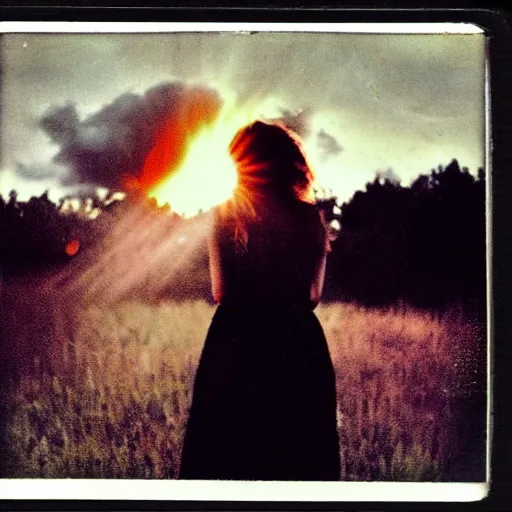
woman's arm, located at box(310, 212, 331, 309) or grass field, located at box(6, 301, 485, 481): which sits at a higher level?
woman's arm, located at box(310, 212, 331, 309)

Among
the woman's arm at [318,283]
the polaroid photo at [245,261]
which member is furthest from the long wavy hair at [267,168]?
the woman's arm at [318,283]

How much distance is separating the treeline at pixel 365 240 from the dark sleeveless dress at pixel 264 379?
70mm

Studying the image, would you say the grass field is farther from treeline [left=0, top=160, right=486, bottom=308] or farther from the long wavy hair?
the long wavy hair

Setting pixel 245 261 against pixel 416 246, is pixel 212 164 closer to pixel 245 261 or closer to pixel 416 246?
pixel 245 261

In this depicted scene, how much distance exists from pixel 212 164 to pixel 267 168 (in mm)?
102

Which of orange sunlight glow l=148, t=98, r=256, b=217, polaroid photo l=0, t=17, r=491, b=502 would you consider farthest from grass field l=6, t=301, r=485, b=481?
orange sunlight glow l=148, t=98, r=256, b=217

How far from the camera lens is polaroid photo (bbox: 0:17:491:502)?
95 cm

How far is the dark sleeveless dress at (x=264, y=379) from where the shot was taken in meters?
0.95

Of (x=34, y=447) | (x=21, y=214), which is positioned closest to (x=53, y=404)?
(x=34, y=447)

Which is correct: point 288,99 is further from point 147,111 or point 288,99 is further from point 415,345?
point 415,345

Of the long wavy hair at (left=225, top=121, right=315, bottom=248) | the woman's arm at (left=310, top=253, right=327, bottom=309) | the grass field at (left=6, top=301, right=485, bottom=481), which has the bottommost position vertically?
the grass field at (left=6, top=301, right=485, bottom=481)

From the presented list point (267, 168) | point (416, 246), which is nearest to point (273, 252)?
point (267, 168)

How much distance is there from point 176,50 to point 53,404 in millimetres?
690

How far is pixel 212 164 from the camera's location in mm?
973
